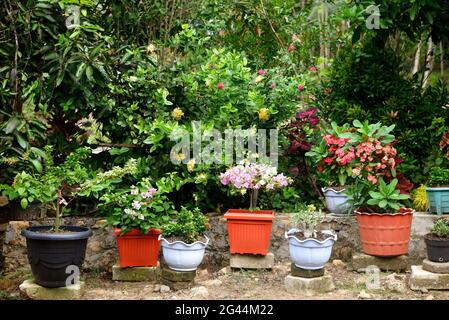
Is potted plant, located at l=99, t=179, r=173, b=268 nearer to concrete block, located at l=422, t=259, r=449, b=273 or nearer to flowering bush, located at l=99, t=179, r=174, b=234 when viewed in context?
flowering bush, located at l=99, t=179, r=174, b=234

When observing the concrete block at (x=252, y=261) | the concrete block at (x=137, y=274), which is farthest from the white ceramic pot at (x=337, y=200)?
the concrete block at (x=137, y=274)

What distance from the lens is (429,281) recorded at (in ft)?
15.7

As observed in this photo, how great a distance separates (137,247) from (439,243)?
7.92 ft

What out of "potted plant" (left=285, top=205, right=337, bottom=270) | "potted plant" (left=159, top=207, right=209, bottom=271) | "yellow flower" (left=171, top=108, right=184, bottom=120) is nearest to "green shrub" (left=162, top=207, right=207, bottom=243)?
"potted plant" (left=159, top=207, right=209, bottom=271)

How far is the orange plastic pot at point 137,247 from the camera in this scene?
508cm

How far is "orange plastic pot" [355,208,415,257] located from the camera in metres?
5.16

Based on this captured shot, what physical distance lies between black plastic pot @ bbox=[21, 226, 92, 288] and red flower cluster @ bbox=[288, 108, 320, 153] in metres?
2.21

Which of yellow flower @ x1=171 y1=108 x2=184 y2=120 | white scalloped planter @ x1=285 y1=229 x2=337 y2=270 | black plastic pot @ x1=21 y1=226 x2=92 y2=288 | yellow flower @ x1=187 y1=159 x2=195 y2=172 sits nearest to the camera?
black plastic pot @ x1=21 y1=226 x2=92 y2=288

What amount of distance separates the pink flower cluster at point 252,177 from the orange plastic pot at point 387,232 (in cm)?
79

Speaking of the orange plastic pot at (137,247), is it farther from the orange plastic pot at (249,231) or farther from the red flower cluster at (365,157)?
the red flower cluster at (365,157)

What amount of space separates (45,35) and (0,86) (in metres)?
0.56

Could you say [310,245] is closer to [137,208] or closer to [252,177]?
[252,177]

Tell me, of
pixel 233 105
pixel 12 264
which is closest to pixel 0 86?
pixel 12 264

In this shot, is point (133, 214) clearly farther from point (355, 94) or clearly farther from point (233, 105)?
point (355, 94)
